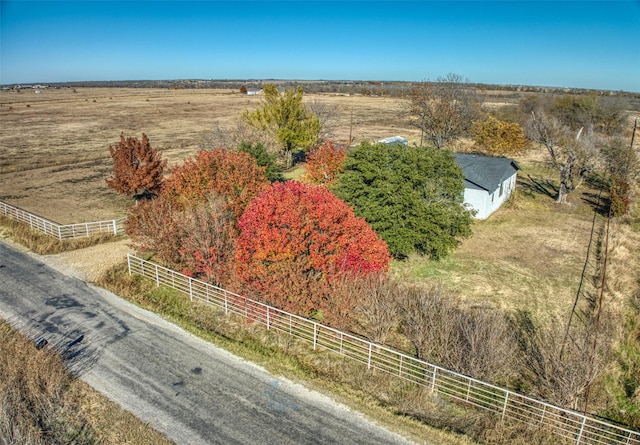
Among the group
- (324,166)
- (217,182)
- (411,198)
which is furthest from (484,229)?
(217,182)

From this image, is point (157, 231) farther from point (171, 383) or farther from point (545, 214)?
point (545, 214)

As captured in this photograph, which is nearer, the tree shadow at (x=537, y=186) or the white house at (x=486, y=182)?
the white house at (x=486, y=182)

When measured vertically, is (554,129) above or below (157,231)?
above

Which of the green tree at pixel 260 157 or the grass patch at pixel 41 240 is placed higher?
the green tree at pixel 260 157

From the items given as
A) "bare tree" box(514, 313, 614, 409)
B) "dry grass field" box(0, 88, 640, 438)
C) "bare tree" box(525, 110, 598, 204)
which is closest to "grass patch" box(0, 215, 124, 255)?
"dry grass field" box(0, 88, 640, 438)

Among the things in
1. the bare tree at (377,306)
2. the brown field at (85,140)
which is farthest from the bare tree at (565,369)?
the brown field at (85,140)

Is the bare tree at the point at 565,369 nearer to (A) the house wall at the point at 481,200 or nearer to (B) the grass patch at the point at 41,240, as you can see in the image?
(A) the house wall at the point at 481,200

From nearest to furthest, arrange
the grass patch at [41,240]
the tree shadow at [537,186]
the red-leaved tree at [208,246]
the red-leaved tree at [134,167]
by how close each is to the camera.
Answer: the red-leaved tree at [208,246], the grass patch at [41,240], the red-leaved tree at [134,167], the tree shadow at [537,186]

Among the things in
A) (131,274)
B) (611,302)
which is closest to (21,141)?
(131,274)
